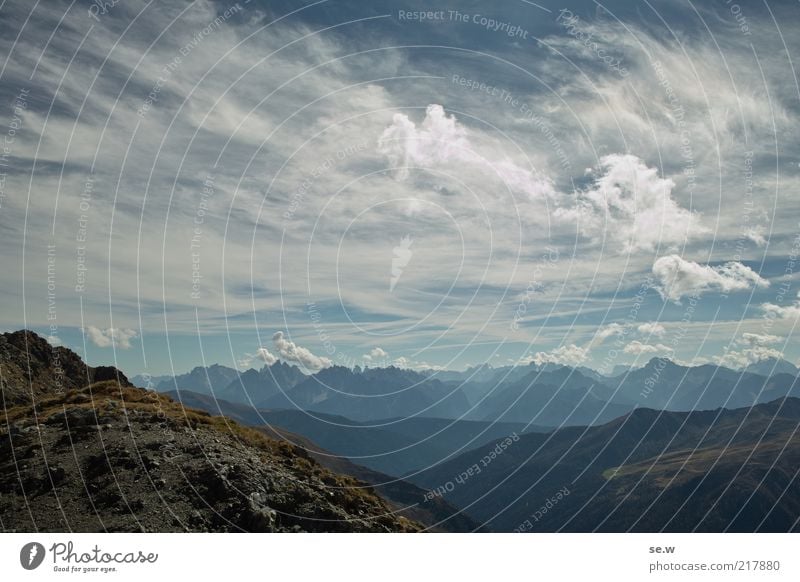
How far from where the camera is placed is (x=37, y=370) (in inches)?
5404

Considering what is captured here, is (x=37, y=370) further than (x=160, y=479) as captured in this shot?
Yes

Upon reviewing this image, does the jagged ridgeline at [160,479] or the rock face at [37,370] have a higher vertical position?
the rock face at [37,370]

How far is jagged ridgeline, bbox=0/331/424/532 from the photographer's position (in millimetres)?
40594

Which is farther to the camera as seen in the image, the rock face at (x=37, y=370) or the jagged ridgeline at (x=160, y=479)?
the rock face at (x=37, y=370)

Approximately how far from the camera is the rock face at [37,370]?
374ft

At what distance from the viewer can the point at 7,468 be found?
161ft

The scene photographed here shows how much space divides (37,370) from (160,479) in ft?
395

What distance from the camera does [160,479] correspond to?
44125 millimetres

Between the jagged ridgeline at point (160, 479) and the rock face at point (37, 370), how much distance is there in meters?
57.2

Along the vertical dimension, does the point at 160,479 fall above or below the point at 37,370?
below

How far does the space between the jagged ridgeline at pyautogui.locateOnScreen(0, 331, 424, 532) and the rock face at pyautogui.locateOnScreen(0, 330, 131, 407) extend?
188 ft
